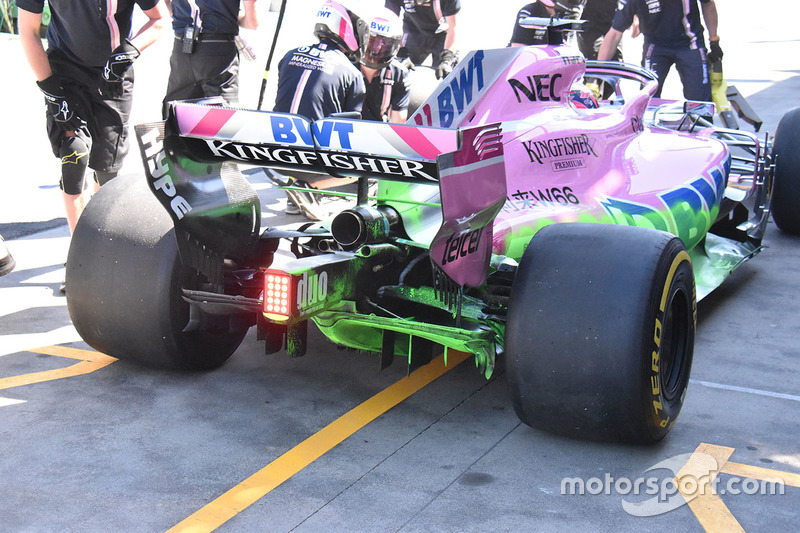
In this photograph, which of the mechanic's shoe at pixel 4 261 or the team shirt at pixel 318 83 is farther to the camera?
the team shirt at pixel 318 83

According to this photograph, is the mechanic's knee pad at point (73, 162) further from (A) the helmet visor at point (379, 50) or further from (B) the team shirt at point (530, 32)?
(B) the team shirt at point (530, 32)

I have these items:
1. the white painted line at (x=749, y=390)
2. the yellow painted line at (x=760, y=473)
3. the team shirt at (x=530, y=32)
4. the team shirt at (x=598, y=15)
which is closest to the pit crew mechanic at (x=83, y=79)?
the white painted line at (x=749, y=390)

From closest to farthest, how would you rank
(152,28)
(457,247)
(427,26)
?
(457,247) → (152,28) → (427,26)

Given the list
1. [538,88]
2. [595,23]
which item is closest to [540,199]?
[538,88]

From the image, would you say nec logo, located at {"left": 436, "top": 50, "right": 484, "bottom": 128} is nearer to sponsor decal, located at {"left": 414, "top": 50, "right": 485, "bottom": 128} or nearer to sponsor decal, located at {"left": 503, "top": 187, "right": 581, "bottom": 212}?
sponsor decal, located at {"left": 414, "top": 50, "right": 485, "bottom": 128}

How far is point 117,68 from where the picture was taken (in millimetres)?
5539

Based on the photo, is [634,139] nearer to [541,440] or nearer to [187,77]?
[541,440]

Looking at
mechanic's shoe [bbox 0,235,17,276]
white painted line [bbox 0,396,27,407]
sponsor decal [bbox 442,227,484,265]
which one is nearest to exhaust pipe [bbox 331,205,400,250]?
sponsor decal [bbox 442,227,484,265]

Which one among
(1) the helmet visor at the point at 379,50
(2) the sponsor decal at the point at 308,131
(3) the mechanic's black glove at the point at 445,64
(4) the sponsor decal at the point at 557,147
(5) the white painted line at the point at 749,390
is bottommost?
(5) the white painted line at the point at 749,390

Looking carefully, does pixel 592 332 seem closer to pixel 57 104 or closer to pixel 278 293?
pixel 278 293

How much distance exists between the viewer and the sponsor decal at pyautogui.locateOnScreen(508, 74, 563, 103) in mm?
4543

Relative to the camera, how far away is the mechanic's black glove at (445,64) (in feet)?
27.7

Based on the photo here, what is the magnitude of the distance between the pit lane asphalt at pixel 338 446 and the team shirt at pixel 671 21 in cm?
424

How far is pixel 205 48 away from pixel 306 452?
4.38 m
